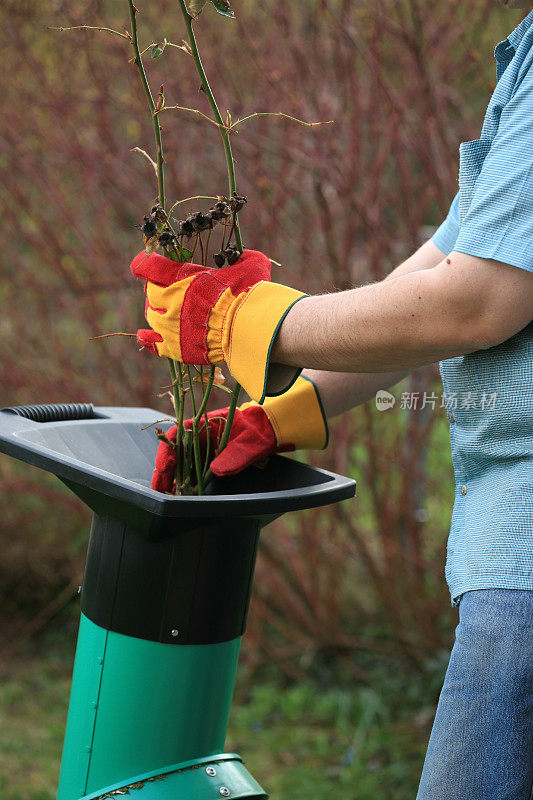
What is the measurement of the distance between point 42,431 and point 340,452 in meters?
Result: 1.80

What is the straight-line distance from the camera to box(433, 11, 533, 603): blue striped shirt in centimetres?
120

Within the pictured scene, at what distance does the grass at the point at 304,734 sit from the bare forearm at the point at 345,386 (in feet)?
5.56

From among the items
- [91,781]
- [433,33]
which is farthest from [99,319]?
[91,781]

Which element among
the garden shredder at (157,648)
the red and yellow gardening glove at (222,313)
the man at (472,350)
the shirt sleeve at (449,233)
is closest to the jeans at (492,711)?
the man at (472,350)

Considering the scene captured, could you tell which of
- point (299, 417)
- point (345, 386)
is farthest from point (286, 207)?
point (299, 417)

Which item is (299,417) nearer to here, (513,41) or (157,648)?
(157,648)

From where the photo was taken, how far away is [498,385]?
53.9 inches

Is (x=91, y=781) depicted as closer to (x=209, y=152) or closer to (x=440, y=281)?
(x=440, y=281)

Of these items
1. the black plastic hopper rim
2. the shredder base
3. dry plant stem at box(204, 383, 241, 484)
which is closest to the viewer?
the shredder base

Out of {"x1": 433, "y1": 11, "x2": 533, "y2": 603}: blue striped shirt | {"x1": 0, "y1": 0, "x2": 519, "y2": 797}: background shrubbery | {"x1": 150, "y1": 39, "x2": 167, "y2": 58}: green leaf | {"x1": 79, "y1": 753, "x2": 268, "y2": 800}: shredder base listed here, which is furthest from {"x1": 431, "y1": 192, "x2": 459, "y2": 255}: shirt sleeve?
{"x1": 0, "y1": 0, "x2": 519, "y2": 797}: background shrubbery

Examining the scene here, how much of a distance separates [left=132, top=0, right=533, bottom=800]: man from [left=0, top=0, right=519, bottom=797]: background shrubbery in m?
1.55

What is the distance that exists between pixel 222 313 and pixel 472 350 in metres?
0.41

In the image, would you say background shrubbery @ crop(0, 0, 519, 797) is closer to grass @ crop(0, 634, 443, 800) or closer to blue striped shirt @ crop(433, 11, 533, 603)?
grass @ crop(0, 634, 443, 800)

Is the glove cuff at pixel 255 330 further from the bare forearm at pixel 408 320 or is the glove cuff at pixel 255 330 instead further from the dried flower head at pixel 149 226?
the dried flower head at pixel 149 226
